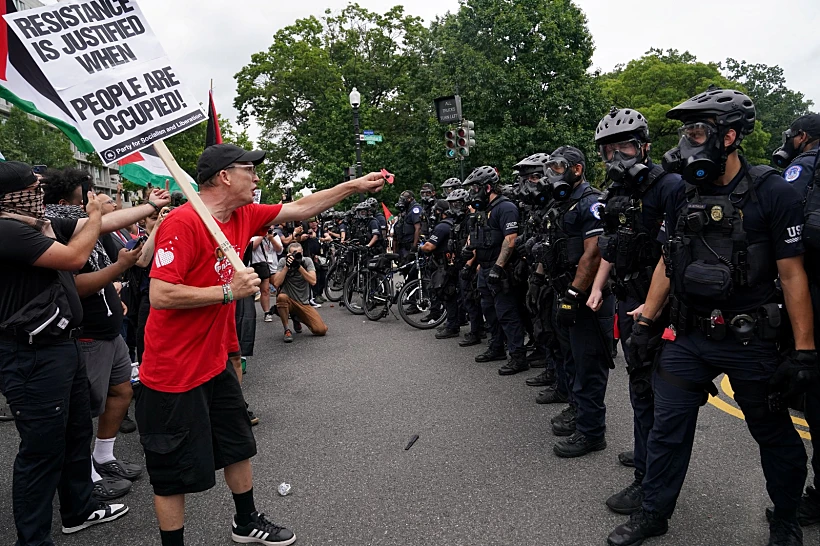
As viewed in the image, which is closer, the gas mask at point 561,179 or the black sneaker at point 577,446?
the black sneaker at point 577,446

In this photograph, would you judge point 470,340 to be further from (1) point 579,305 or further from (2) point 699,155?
(2) point 699,155

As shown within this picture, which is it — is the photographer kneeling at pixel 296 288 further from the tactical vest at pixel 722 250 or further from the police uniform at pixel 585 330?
the tactical vest at pixel 722 250

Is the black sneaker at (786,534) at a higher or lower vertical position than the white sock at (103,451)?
lower

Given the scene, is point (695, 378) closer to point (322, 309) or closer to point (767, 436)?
point (767, 436)

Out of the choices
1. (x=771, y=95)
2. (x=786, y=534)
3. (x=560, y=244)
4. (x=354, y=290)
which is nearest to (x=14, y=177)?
(x=560, y=244)

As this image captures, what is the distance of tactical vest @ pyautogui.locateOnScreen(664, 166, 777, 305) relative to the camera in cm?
261

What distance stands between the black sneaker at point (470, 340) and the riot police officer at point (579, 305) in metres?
3.42

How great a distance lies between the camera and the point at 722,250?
2.65 meters

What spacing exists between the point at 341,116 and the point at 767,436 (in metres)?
29.6

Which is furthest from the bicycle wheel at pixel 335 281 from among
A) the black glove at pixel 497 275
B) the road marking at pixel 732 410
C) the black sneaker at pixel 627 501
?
the black sneaker at pixel 627 501

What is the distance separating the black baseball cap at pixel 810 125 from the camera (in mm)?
4801

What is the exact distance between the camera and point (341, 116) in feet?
99.2

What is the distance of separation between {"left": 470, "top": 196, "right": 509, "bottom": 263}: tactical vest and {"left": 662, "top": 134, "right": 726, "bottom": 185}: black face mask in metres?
4.06

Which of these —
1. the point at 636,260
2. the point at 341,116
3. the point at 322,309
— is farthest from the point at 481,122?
the point at 636,260
